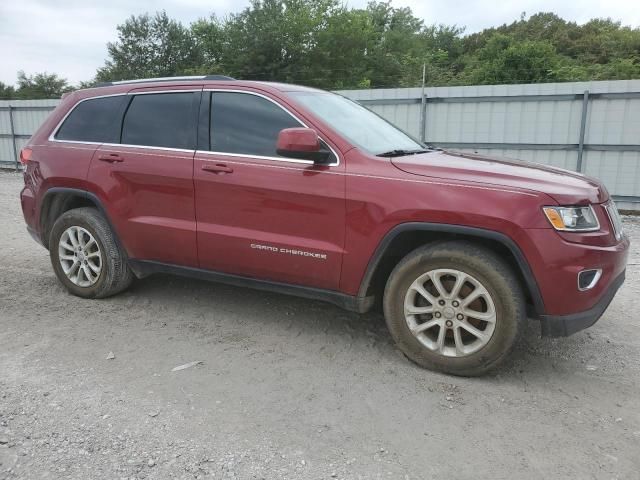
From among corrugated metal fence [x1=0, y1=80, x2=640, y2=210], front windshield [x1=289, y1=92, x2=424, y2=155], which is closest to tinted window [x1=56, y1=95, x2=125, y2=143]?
front windshield [x1=289, y1=92, x2=424, y2=155]

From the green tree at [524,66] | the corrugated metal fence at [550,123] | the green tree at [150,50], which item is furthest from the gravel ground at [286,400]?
the green tree at [150,50]

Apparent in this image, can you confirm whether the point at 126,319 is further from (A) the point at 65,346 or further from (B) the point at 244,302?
(B) the point at 244,302

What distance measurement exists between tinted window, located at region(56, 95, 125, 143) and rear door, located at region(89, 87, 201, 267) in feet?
0.34

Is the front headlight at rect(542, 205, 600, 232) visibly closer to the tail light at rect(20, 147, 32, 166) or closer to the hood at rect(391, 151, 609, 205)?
the hood at rect(391, 151, 609, 205)

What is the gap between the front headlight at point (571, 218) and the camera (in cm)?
296

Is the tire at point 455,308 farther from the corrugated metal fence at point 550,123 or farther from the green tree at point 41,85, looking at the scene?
the green tree at point 41,85

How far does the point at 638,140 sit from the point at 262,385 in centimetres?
926

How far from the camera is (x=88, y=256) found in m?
A: 4.56

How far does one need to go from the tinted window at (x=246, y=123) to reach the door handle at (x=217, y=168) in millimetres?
126

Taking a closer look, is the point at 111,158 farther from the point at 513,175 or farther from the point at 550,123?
the point at 550,123

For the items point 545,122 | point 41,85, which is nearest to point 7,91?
point 41,85

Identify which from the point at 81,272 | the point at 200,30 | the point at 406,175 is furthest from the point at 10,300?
the point at 200,30

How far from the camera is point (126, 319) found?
4273 mm

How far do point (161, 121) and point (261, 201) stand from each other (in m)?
1.19
